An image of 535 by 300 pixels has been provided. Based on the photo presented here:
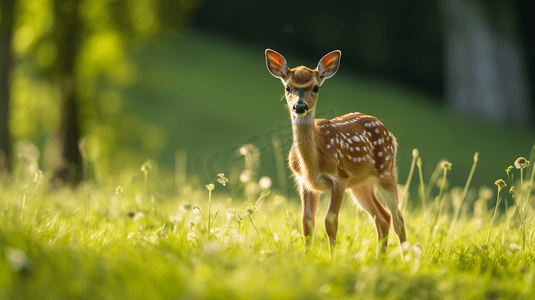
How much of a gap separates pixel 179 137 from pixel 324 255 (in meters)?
11.3

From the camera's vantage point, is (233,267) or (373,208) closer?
(233,267)

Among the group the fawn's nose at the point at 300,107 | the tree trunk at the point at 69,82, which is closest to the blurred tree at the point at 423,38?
the tree trunk at the point at 69,82

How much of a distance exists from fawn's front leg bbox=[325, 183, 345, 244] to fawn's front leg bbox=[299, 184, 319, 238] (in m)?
0.12

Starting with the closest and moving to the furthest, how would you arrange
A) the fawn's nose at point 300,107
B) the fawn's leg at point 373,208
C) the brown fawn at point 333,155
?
the fawn's nose at point 300,107
the brown fawn at point 333,155
the fawn's leg at point 373,208

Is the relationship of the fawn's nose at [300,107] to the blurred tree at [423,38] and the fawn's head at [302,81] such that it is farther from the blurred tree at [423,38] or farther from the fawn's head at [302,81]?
the blurred tree at [423,38]

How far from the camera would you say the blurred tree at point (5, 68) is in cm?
592

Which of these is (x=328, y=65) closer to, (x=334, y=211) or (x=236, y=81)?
(x=334, y=211)

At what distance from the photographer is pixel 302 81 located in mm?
2715

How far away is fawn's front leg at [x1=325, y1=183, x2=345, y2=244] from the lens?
265 centimetres

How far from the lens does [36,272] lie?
6.01 feet

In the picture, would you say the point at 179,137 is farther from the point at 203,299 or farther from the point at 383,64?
the point at 203,299

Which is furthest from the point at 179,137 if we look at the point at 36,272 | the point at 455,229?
the point at 36,272

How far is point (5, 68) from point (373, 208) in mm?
5286

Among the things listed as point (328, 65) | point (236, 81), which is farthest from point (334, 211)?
point (236, 81)
